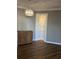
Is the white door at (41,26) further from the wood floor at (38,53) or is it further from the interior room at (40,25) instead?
the wood floor at (38,53)

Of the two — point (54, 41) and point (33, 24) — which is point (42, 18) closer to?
point (33, 24)

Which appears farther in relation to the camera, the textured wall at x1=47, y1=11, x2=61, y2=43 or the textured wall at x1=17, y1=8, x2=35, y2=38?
the textured wall at x1=47, y1=11, x2=61, y2=43

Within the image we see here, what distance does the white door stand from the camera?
32.6ft

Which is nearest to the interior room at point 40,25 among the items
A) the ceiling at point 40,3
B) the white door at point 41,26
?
the white door at point 41,26

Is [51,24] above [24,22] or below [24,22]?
below

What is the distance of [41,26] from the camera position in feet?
33.5

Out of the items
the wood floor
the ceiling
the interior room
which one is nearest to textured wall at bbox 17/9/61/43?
the interior room

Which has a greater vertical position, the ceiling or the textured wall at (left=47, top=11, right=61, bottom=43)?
the ceiling

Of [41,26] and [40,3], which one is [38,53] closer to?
[40,3]

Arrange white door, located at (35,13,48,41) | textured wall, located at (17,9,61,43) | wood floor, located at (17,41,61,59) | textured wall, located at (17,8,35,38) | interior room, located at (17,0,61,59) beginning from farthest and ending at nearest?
1. white door, located at (35,13,48,41)
2. textured wall, located at (17,9,61,43)
3. textured wall, located at (17,8,35,38)
4. interior room, located at (17,0,61,59)
5. wood floor, located at (17,41,61,59)

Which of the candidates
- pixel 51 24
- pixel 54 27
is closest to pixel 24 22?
pixel 51 24

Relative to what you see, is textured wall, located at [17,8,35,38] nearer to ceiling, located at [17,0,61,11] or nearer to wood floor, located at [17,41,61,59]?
ceiling, located at [17,0,61,11]

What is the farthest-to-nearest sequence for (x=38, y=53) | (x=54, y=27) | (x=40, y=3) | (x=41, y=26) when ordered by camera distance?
(x=41, y=26) → (x=54, y=27) → (x=40, y=3) → (x=38, y=53)
